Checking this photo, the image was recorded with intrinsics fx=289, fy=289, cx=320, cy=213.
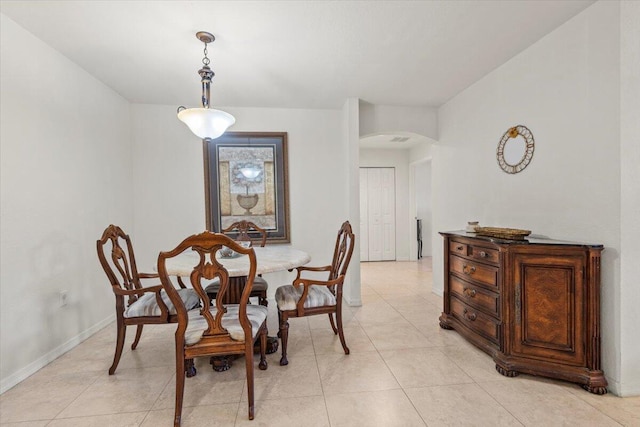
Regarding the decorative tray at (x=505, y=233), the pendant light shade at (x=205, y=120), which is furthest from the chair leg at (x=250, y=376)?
the decorative tray at (x=505, y=233)

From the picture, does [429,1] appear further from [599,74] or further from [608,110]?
[608,110]

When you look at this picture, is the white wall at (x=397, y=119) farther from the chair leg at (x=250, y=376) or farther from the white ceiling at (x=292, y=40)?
the chair leg at (x=250, y=376)

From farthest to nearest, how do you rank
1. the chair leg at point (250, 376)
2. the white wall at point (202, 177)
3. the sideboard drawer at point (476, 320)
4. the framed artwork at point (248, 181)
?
the framed artwork at point (248, 181), the white wall at point (202, 177), the sideboard drawer at point (476, 320), the chair leg at point (250, 376)

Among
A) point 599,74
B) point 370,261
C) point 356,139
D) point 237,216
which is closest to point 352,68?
point 356,139

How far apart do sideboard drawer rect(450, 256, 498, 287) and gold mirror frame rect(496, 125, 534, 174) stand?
3.11 ft

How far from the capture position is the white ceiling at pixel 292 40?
1935 mm

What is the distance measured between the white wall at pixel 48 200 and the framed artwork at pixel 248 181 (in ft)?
3.63

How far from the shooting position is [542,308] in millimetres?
1942

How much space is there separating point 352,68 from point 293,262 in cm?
194

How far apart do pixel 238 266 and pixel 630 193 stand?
8.10 ft

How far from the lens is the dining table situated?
1.85 metres

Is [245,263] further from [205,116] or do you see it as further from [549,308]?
[549,308]

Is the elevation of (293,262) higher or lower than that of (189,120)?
lower

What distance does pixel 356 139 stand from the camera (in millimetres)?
3584
